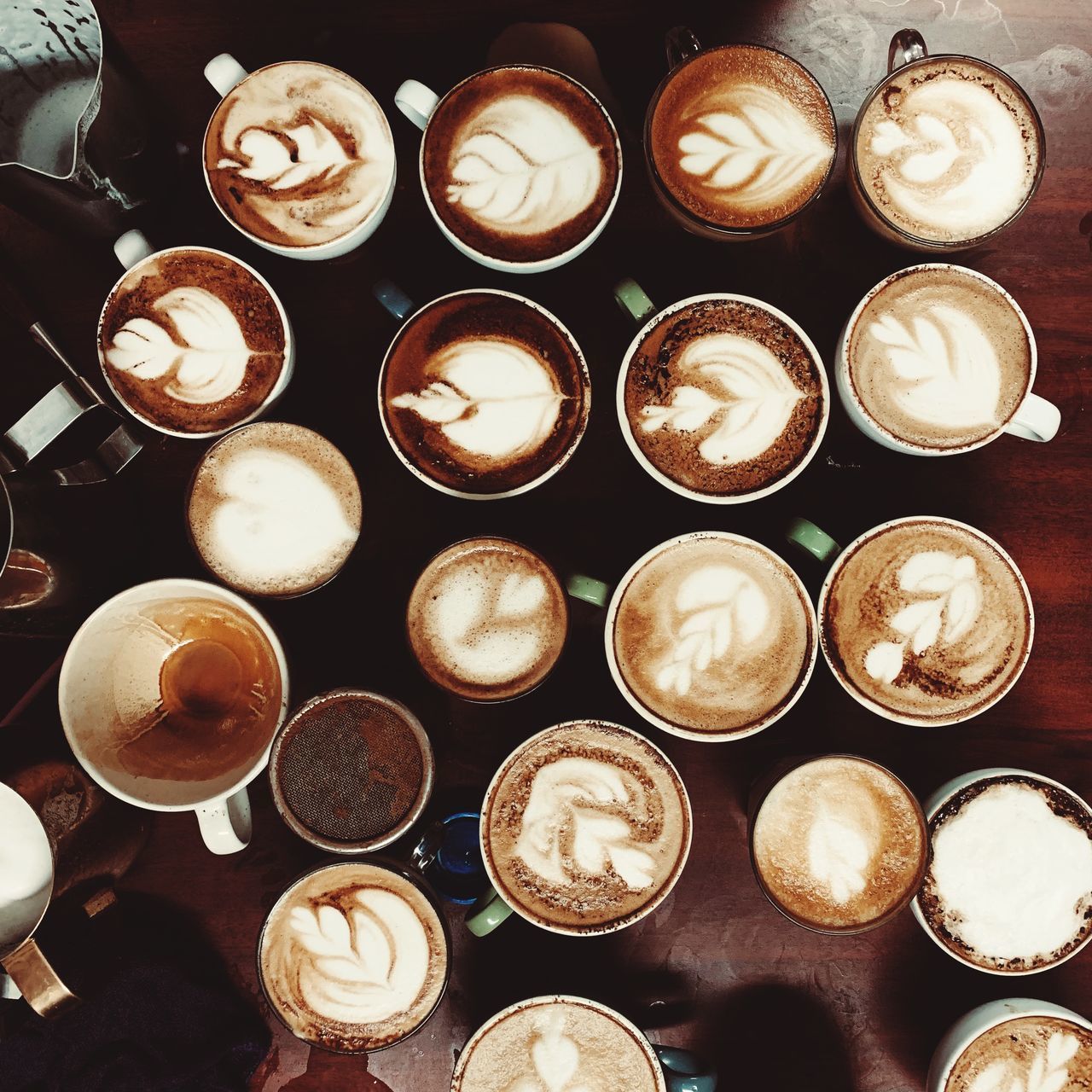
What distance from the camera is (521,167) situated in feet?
4.90

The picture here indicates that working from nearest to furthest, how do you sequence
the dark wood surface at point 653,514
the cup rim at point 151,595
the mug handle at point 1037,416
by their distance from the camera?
1. the cup rim at point 151,595
2. the mug handle at point 1037,416
3. the dark wood surface at point 653,514

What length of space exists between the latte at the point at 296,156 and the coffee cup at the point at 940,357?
39.1 inches

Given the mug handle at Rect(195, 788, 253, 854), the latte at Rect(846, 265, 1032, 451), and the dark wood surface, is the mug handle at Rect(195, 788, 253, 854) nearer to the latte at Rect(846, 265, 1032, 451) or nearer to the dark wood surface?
the dark wood surface

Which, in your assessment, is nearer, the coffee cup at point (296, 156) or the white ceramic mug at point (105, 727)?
the white ceramic mug at point (105, 727)

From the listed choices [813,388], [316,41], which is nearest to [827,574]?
[813,388]

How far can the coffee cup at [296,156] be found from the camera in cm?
147

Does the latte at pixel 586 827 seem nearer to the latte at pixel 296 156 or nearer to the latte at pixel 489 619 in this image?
the latte at pixel 489 619

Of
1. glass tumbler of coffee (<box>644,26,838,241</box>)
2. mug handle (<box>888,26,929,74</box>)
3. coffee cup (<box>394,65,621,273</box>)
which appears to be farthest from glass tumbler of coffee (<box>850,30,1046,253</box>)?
coffee cup (<box>394,65,621,273</box>)

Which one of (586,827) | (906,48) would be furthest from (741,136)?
(586,827)

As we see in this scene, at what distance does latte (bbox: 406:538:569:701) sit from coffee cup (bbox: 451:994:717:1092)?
24.4 inches

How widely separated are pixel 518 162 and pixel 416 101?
21 cm

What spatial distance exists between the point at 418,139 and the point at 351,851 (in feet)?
4.62

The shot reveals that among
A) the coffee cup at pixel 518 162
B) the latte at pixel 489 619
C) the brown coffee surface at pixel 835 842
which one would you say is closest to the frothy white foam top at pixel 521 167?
the coffee cup at pixel 518 162

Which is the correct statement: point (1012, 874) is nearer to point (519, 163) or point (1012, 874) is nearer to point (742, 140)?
point (742, 140)
